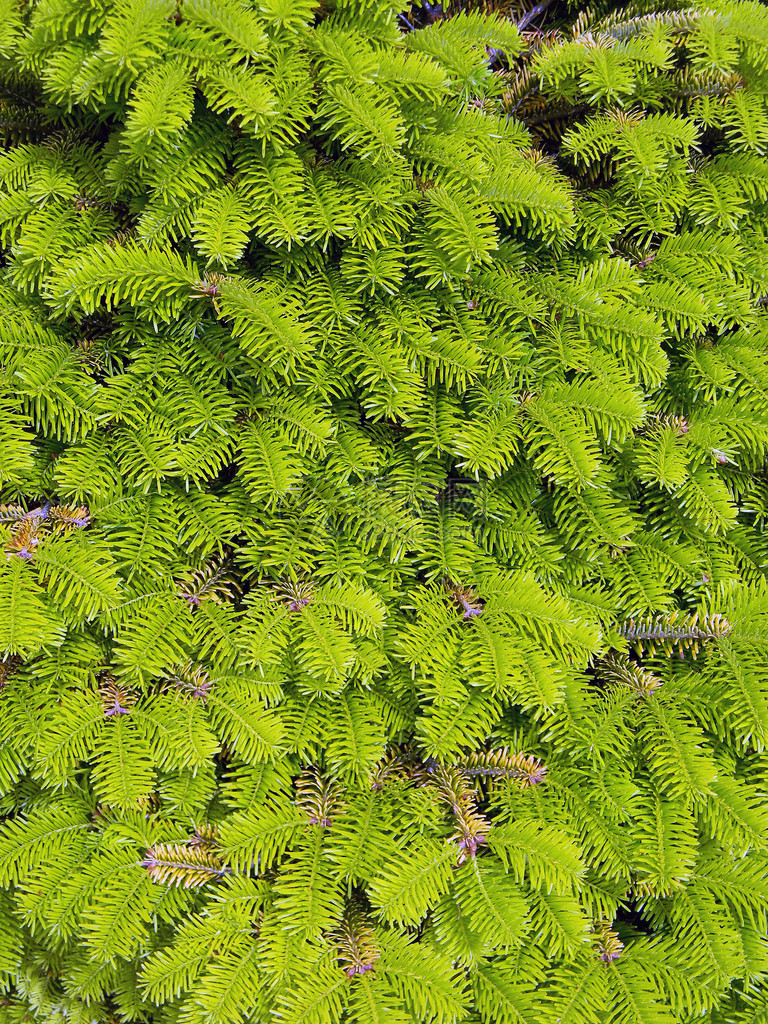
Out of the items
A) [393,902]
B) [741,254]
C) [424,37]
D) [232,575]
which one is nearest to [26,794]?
[232,575]

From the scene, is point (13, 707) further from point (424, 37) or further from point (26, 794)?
point (424, 37)

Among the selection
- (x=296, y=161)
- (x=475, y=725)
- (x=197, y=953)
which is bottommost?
(x=197, y=953)

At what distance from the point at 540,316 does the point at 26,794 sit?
109 cm

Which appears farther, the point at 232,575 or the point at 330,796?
the point at 232,575

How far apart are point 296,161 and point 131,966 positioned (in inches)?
48.1

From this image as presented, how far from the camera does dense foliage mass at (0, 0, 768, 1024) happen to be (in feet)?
2.97

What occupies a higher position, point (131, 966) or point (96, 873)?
point (96, 873)

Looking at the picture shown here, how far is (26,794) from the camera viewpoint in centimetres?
103

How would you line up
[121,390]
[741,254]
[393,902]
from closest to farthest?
[393,902]
[121,390]
[741,254]

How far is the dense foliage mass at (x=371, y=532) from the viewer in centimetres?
91

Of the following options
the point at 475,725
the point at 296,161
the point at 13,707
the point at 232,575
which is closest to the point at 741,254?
the point at 296,161

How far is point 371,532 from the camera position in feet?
3.34

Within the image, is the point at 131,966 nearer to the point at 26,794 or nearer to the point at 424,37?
the point at 26,794

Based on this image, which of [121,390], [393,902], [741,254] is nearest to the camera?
[393,902]
